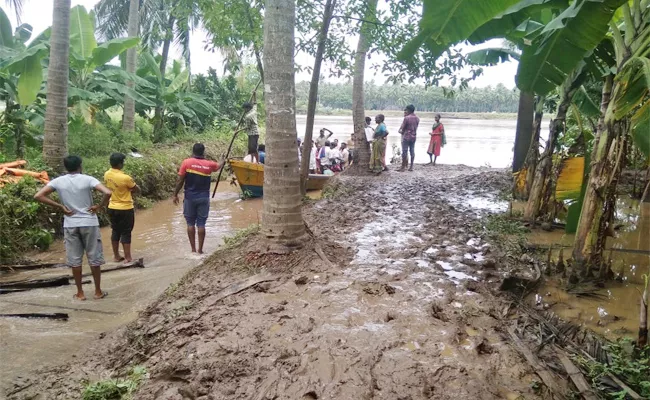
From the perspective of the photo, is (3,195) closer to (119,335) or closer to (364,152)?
(119,335)

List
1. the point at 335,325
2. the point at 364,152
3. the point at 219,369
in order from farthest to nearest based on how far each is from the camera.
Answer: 1. the point at 364,152
2. the point at 335,325
3. the point at 219,369

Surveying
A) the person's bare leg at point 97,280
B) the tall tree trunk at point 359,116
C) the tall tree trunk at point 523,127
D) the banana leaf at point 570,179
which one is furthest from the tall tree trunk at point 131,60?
the banana leaf at point 570,179

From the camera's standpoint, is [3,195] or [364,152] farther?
[364,152]

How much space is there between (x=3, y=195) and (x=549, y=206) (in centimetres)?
816

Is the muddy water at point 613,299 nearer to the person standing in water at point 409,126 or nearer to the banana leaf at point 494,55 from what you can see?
the banana leaf at point 494,55

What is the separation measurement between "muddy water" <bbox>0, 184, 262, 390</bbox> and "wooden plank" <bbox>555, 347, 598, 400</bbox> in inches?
152

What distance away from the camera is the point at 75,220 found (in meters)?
4.79

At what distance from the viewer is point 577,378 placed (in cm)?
275

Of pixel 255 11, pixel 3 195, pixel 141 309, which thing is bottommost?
pixel 141 309

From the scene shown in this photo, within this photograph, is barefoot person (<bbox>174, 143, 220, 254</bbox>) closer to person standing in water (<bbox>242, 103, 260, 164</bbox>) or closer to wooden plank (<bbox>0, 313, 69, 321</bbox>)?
wooden plank (<bbox>0, 313, 69, 321</bbox>)

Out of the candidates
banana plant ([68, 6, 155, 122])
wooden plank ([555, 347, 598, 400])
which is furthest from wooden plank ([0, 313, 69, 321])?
banana plant ([68, 6, 155, 122])

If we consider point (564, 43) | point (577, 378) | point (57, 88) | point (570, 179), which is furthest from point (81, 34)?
point (577, 378)

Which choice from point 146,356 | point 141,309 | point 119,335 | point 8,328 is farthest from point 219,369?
point 8,328

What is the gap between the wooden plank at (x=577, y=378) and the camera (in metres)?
2.61
